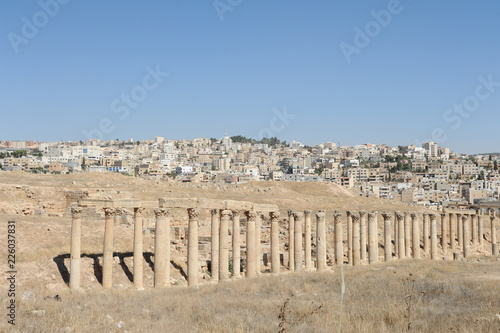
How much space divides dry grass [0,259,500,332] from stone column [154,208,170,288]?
2831 mm

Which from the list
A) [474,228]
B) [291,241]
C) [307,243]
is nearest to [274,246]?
[291,241]

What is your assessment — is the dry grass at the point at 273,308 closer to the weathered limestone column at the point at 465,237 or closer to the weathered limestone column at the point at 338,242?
the weathered limestone column at the point at 338,242

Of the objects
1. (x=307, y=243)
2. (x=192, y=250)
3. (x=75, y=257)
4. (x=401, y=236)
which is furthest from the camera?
(x=401, y=236)

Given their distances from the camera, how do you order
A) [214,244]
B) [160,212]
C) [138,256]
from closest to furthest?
[138,256], [160,212], [214,244]

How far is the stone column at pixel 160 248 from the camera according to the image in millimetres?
22344

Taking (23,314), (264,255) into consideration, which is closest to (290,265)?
(264,255)

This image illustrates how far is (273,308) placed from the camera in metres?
15.2

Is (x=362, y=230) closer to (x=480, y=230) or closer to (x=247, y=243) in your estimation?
(x=247, y=243)

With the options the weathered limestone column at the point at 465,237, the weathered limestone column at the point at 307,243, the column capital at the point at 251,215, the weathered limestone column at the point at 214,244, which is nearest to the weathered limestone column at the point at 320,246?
the weathered limestone column at the point at 307,243

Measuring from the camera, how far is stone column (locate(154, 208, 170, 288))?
22.3m

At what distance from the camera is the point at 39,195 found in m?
40.2

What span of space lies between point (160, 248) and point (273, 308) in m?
8.80

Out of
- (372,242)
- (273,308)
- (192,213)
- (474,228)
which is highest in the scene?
(192,213)

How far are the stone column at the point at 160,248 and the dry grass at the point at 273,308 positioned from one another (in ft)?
9.29
